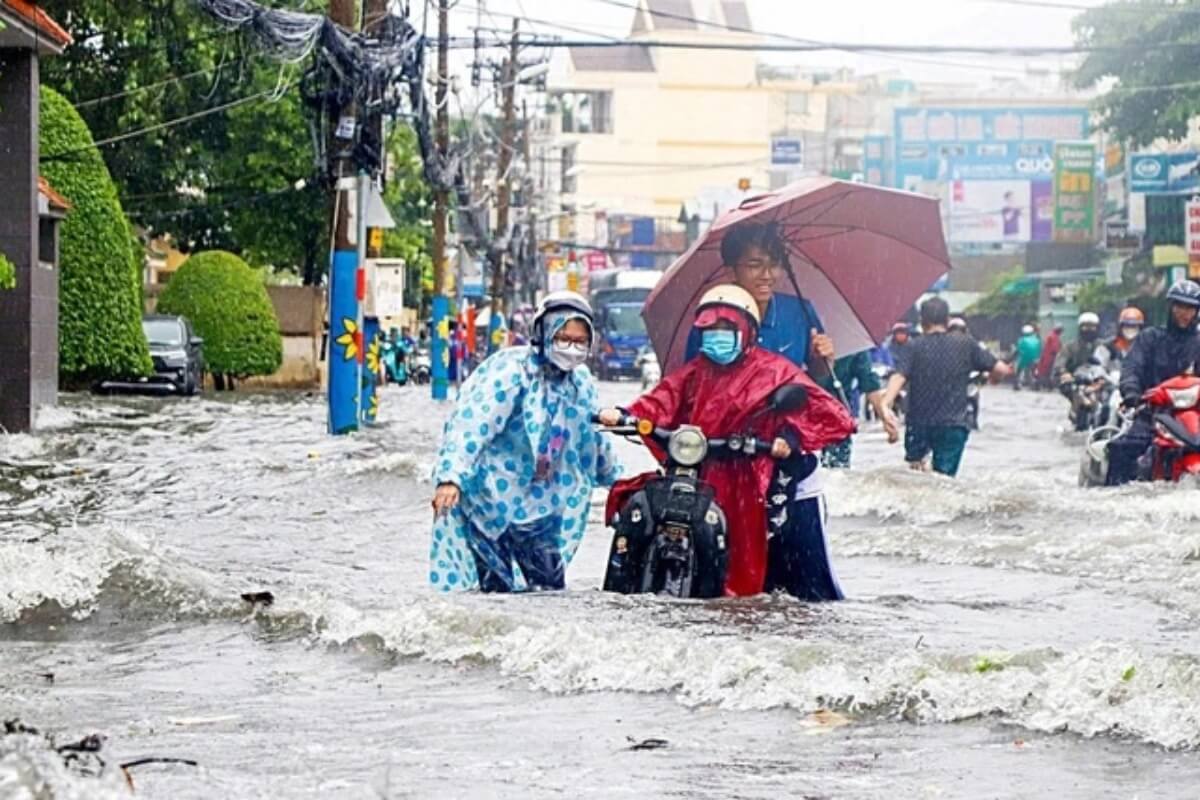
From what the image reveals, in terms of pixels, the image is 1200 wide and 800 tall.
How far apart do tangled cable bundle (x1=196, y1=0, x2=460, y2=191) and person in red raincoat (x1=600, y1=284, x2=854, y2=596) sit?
14704 millimetres

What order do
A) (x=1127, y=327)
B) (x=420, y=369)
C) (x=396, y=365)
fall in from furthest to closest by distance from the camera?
(x=420, y=369) < (x=396, y=365) < (x=1127, y=327)

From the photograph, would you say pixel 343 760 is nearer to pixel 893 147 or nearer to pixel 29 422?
pixel 29 422

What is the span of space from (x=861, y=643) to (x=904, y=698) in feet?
4.42

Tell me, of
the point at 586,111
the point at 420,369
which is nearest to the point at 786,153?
the point at 586,111

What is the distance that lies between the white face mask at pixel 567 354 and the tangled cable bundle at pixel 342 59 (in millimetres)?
14654

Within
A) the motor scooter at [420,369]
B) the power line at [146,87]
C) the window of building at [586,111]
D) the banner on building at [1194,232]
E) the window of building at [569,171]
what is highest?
the window of building at [586,111]

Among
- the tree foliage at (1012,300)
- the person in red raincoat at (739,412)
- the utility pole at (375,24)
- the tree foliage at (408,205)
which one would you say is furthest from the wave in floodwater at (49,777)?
the tree foliage at (1012,300)

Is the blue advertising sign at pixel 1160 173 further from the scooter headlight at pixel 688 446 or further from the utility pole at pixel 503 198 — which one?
the scooter headlight at pixel 688 446

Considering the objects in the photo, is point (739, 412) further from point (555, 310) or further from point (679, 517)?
point (555, 310)

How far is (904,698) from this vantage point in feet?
22.5

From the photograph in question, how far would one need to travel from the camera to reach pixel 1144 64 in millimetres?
45656

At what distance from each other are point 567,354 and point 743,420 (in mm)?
696

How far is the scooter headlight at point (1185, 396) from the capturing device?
1500 cm

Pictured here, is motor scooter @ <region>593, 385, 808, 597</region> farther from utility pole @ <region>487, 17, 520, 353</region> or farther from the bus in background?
the bus in background
